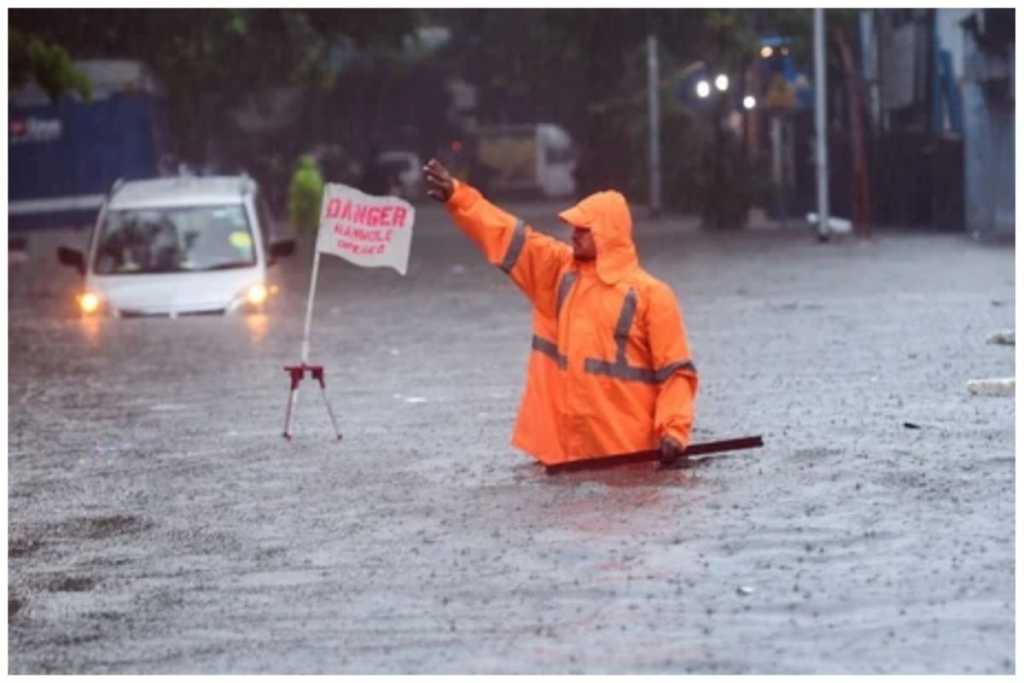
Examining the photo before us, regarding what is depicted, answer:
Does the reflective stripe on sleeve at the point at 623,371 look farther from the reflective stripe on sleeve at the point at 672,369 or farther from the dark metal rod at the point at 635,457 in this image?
the dark metal rod at the point at 635,457

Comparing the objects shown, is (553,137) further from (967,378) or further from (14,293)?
(967,378)

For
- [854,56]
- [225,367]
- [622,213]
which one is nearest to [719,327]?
[225,367]

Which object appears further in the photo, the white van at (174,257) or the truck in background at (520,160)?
the truck in background at (520,160)

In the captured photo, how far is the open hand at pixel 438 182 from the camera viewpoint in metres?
12.4

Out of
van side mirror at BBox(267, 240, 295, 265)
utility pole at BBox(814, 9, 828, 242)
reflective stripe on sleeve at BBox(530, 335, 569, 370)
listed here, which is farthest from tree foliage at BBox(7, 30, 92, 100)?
reflective stripe on sleeve at BBox(530, 335, 569, 370)

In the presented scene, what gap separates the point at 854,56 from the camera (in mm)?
55250

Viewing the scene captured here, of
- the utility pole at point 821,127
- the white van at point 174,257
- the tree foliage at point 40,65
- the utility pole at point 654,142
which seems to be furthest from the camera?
the utility pole at point 654,142

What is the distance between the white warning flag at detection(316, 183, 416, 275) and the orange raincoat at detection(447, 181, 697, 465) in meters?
2.51

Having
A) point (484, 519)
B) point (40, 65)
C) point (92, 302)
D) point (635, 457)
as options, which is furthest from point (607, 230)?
point (40, 65)

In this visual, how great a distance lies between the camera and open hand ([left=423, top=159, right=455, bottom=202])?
1236 centimetres

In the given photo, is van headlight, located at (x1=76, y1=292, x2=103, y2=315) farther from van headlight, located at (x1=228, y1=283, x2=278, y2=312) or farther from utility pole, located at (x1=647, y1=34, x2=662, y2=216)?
utility pole, located at (x1=647, y1=34, x2=662, y2=216)

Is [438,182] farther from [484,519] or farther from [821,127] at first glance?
[821,127]

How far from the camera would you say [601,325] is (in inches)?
499

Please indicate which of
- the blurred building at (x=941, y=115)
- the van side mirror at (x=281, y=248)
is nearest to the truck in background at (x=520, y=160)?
the blurred building at (x=941, y=115)
